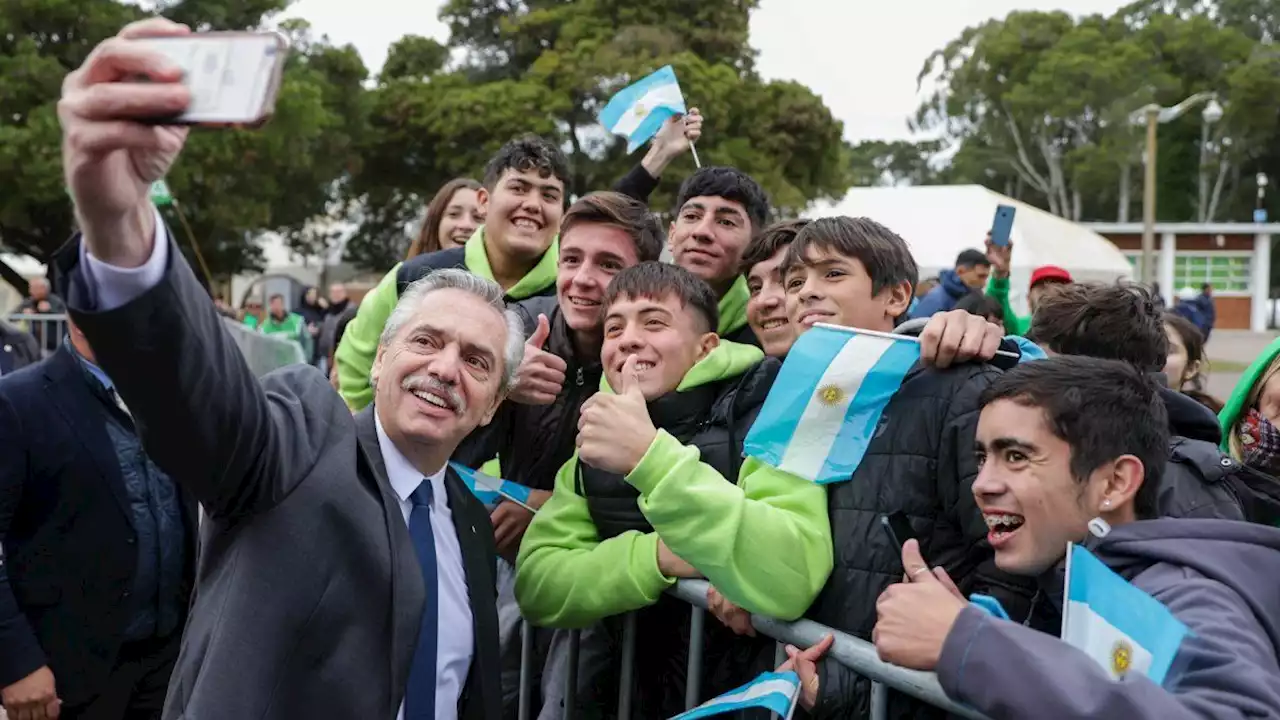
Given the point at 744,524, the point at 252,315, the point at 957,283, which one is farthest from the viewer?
the point at 252,315

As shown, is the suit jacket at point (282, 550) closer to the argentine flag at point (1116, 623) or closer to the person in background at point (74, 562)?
the argentine flag at point (1116, 623)

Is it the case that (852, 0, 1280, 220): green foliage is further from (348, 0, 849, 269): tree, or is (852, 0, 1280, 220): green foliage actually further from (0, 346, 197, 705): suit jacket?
(0, 346, 197, 705): suit jacket

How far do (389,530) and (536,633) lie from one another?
1.44 metres

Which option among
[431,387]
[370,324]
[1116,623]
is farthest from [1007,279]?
[1116,623]

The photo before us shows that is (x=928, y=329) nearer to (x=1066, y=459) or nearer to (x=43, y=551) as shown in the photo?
(x=1066, y=459)

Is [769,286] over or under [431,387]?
over

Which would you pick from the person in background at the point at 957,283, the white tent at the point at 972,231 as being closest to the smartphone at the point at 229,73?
the person in background at the point at 957,283

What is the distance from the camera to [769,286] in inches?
157

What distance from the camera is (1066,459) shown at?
2348 mm

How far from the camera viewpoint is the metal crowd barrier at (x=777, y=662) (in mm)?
2195

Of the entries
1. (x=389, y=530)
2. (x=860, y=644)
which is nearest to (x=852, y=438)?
(x=860, y=644)

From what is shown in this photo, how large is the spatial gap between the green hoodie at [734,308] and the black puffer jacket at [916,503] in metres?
1.78

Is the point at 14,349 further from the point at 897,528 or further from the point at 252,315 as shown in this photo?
the point at 252,315

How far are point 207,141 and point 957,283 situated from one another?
22562 mm
